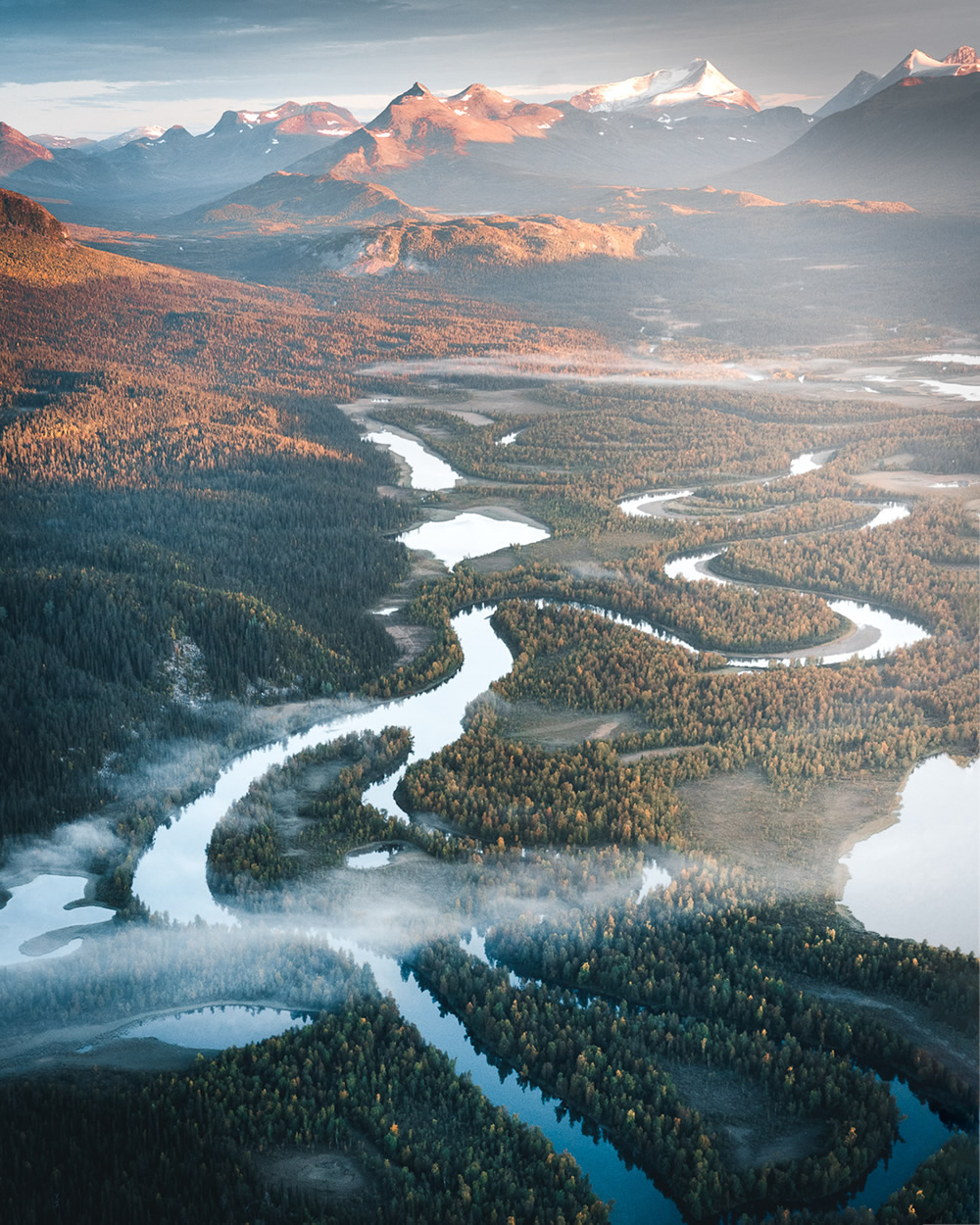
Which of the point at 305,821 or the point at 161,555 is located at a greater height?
the point at 161,555

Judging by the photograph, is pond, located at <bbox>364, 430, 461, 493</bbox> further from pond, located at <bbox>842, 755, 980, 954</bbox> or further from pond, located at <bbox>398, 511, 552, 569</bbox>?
pond, located at <bbox>842, 755, 980, 954</bbox>

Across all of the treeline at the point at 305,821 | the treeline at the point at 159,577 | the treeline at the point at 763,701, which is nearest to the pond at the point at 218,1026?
the treeline at the point at 305,821

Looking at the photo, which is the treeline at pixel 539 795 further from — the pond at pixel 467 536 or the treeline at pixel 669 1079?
the pond at pixel 467 536

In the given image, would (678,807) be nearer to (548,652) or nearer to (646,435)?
(548,652)

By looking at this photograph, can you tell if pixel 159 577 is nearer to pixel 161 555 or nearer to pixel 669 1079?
pixel 161 555

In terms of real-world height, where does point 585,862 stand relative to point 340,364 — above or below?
Answer: below

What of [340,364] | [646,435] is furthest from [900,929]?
[340,364]

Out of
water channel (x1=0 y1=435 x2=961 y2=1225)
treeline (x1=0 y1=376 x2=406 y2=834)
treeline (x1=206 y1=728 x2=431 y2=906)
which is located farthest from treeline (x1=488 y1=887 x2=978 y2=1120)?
treeline (x1=0 y1=376 x2=406 y2=834)

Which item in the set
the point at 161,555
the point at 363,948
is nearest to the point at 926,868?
the point at 363,948
